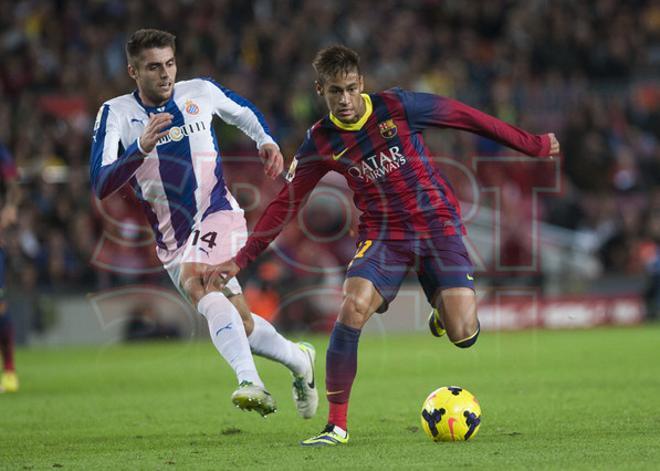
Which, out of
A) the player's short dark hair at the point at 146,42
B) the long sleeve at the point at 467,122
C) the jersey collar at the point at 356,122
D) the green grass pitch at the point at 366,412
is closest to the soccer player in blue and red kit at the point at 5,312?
the green grass pitch at the point at 366,412

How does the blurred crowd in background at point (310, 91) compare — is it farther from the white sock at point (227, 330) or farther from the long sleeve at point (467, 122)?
the long sleeve at point (467, 122)

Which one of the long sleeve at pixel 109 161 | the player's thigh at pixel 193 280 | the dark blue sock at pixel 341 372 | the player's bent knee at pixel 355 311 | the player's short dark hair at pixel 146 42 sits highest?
the player's short dark hair at pixel 146 42

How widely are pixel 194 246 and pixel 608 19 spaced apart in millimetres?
17631

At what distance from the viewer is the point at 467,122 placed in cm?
720

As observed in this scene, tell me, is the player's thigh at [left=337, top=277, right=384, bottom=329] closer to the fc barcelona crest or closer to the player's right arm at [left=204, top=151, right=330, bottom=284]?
the player's right arm at [left=204, top=151, right=330, bottom=284]

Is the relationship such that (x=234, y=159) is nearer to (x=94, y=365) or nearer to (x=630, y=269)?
(x=94, y=365)

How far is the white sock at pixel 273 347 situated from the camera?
25.2ft

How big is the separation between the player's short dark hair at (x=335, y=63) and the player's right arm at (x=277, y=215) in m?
0.58

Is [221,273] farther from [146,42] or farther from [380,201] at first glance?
[146,42]

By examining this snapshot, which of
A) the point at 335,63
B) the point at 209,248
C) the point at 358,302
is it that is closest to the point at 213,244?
the point at 209,248

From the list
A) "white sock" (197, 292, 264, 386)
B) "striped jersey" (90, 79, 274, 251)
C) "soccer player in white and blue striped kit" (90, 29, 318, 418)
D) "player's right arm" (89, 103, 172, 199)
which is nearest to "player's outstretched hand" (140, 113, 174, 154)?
"player's right arm" (89, 103, 172, 199)

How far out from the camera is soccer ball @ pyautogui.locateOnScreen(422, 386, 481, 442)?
22.6 feet

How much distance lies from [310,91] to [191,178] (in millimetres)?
12065

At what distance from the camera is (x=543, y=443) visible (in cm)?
666
